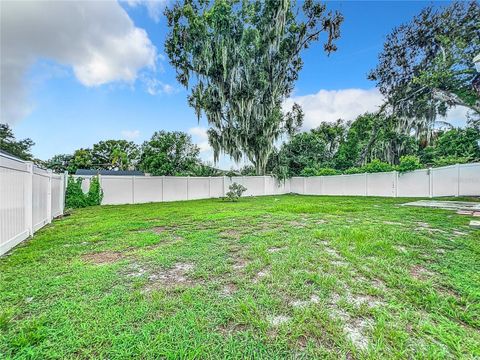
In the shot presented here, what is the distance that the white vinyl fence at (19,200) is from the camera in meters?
2.82

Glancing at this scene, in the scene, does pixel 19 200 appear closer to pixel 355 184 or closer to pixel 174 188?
pixel 174 188

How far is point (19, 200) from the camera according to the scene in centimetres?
332

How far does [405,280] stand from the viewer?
198 centimetres

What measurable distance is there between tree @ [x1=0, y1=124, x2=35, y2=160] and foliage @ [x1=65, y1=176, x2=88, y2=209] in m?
17.9

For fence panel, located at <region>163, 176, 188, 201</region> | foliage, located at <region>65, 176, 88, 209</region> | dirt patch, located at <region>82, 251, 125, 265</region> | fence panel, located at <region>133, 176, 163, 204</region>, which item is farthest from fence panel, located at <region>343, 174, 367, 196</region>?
foliage, located at <region>65, 176, 88, 209</region>

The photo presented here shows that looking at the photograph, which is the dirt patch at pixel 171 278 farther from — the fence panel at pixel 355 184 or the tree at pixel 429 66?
the tree at pixel 429 66

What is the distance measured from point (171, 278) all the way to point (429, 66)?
15.4m

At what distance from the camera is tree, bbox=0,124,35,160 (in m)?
21.5

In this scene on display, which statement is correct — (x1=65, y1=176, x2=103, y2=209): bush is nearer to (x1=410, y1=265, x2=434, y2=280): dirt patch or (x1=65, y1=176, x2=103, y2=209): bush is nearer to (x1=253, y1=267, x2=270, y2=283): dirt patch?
(x1=253, y1=267, x2=270, y2=283): dirt patch

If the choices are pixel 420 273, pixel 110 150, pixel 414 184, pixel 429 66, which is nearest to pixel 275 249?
pixel 420 273

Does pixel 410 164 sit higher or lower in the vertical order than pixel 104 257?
higher

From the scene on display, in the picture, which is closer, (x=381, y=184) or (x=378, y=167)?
(x=381, y=184)

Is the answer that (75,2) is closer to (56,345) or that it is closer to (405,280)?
(56,345)

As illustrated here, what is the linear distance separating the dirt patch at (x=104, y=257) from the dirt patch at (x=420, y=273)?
3.12 meters
